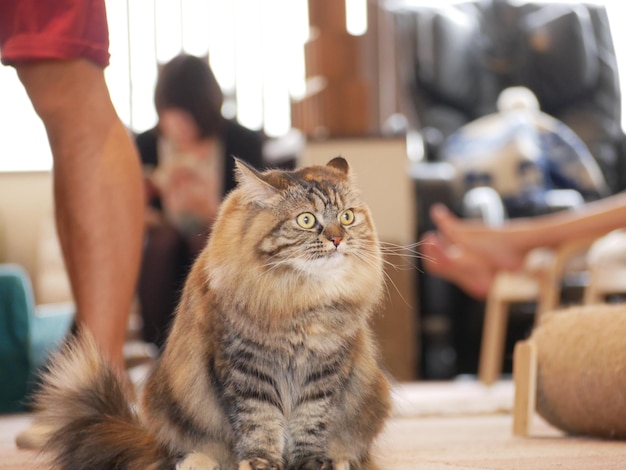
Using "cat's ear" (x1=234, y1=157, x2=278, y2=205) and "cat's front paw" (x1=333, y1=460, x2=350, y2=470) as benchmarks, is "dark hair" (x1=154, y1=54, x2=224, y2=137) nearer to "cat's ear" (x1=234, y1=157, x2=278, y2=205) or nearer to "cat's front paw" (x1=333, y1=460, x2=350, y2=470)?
"cat's ear" (x1=234, y1=157, x2=278, y2=205)

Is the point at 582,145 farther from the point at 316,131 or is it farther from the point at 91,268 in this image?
the point at 91,268

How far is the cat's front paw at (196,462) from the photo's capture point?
3.80 feet

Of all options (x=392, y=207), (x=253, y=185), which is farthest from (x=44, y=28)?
(x=392, y=207)

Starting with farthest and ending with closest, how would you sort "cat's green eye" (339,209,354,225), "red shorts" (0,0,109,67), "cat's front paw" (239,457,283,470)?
1. "red shorts" (0,0,109,67)
2. "cat's green eye" (339,209,354,225)
3. "cat's front paw" (239,457,283,470)

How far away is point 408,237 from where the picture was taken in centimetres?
405

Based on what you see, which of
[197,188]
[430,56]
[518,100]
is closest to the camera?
[197,188]

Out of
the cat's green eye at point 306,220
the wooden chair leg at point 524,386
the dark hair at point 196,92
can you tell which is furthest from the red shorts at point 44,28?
the dark hair at point 196,92

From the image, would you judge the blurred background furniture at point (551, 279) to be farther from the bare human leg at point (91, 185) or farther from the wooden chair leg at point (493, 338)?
the bare human leg at point (91, 185)

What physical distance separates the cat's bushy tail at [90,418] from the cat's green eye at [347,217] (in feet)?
1.19

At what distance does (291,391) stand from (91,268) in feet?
2.18

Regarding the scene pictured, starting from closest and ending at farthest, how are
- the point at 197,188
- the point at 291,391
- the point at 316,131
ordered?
1. the point at 291,391
2. the point at 197,188
3. the point at 316,131

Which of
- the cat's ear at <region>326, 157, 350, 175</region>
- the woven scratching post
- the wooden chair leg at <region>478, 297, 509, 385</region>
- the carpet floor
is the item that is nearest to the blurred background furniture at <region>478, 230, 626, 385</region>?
the wooden chair leg at <region>478, 297, 509, 385</region>

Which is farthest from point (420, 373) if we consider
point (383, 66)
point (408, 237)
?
point (383, 66)

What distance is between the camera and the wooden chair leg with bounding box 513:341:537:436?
1.86 metres
